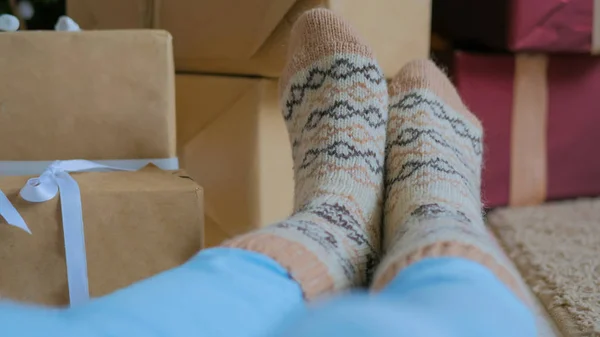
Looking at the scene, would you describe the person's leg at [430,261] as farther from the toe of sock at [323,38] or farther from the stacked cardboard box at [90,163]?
the stacked cardboard box at [90,163]

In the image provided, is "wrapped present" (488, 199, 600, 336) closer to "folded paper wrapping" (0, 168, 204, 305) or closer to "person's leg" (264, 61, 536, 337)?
"person's leg" (264, 61, 536, 337)

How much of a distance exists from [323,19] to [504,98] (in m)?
0.44

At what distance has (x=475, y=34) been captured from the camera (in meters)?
1.03

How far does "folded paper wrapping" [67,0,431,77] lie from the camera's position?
2.57ft

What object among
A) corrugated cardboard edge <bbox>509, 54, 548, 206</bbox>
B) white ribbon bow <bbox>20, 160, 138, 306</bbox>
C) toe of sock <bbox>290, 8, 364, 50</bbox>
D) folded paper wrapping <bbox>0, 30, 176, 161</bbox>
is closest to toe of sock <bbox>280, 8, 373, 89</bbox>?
toe of sock <bbox>290, 8, 364, 50</bbox>

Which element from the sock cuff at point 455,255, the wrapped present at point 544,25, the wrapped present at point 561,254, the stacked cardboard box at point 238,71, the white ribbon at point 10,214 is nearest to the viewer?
the sock cuff at point 455,255

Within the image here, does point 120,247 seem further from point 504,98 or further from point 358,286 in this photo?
point 504,98

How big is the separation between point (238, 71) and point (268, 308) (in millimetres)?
563

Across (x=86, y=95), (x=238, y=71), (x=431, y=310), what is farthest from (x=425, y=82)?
(x=431, y=310)

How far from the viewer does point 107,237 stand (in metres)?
0.57

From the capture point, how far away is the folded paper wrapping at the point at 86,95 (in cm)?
62

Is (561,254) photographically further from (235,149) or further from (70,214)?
(70,214)

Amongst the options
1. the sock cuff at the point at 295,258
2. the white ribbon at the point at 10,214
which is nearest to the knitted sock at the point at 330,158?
the sock cuff at the point at 295,258

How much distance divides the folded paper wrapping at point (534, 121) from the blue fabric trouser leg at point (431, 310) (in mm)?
687
